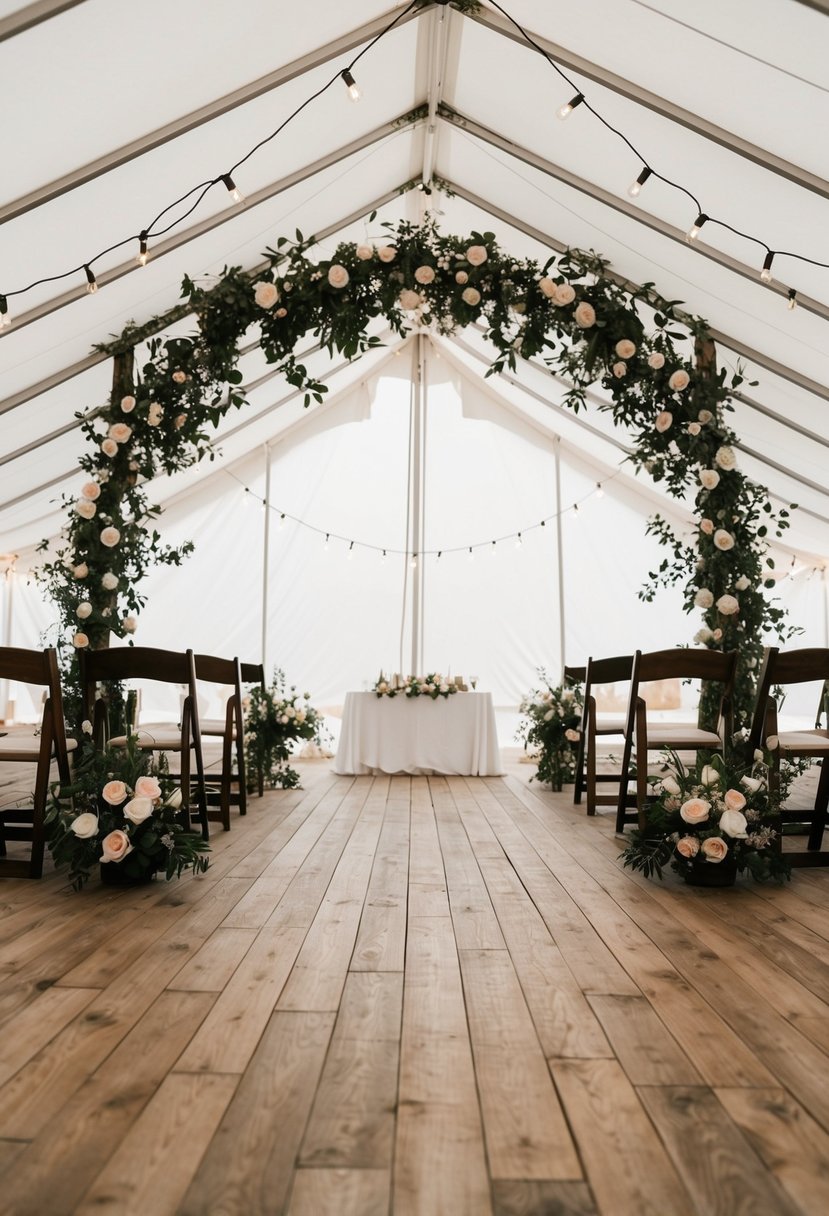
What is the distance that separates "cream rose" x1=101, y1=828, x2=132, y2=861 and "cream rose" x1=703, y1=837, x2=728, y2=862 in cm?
188

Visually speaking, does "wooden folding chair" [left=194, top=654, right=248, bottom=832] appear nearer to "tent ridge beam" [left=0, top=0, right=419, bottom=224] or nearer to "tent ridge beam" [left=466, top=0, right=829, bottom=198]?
"tent ridge beam" [left=0, top=0, right=419, bottom=224]

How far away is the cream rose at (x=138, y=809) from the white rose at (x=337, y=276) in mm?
2851

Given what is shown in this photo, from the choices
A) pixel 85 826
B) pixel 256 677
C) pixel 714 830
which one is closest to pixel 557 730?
pixel 256 677

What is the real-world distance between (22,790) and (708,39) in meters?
5.09

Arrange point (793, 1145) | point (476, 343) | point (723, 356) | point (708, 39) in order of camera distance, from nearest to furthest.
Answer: point (793, 1145) → point (708, 39) → point (723, 356) → point (476, 343)

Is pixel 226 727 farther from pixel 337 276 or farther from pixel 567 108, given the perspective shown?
pixel 567 108

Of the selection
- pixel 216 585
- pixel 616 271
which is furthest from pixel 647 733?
pixel 216 585

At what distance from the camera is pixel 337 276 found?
4.60 metres

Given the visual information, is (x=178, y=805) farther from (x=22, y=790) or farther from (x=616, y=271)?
(x=616, y=271)

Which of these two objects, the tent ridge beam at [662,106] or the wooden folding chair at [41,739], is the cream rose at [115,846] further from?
the tent ridge beam at [662,106]

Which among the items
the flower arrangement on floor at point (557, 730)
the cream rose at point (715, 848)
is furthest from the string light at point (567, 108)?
the flower arrangement on floor at point (557, 730)

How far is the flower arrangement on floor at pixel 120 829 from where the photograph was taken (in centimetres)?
294

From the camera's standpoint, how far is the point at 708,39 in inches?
139

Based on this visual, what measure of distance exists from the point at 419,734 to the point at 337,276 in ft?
11.7
